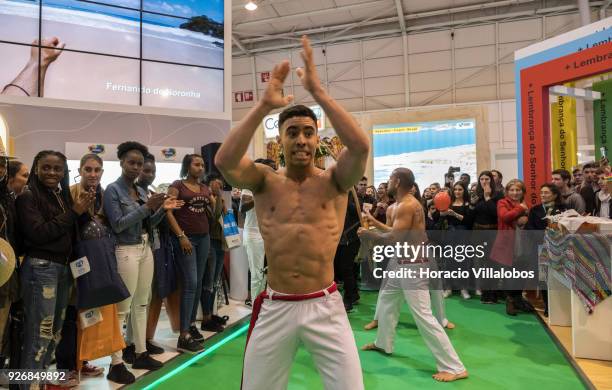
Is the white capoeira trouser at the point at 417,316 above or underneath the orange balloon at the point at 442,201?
underneath

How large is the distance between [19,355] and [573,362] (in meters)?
4.10

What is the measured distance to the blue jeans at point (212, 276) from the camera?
4246 mm

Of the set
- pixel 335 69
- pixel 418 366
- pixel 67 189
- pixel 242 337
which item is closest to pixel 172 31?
pixel 67 189

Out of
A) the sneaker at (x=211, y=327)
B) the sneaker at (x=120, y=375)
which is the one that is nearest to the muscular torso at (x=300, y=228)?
the sneaker at (x=120, y=375)

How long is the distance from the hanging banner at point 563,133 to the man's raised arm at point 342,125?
6162mm

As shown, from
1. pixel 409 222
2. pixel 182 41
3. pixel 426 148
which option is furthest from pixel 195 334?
pixel 426 148

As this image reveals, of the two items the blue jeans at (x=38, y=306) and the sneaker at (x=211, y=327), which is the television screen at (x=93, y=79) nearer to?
the sneaker at (x=211, y=327)

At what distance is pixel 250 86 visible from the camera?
1484 centimetres

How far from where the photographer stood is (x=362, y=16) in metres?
12.8

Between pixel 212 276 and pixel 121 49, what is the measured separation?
3100mm

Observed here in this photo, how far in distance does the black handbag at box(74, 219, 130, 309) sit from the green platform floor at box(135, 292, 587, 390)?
730 millimetres

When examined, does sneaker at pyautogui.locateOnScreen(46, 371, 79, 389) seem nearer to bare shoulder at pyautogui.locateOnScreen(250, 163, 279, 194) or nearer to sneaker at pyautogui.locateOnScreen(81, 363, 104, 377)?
sneaker at pyautogui.locateOnScreen(81, 363, 104, 377)

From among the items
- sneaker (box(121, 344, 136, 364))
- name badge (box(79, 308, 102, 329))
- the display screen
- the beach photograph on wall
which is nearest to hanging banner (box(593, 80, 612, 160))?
the beach photograph on wall

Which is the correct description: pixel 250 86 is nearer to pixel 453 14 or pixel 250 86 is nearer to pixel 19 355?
pixel 453 14
